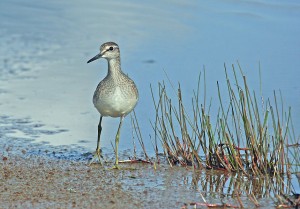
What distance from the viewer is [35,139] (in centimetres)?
905

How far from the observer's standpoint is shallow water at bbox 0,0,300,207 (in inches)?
383

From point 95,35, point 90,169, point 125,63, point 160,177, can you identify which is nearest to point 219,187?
point 160,177

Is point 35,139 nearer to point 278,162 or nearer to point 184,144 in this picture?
point 184,144

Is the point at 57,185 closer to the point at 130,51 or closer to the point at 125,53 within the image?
the point at 125,53

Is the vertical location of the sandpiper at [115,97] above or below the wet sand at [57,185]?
above

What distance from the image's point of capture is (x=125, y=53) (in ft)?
39.8

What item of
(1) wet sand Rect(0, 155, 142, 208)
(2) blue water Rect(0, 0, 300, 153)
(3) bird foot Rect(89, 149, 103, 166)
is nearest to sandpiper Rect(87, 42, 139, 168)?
(3) bird foot Rect(89, 149, 103, 166)

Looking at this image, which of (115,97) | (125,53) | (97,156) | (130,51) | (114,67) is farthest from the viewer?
(130,51)

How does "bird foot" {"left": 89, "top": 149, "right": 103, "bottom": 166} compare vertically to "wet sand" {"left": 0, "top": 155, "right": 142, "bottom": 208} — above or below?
above

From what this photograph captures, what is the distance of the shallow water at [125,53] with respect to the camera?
9719 millimetres

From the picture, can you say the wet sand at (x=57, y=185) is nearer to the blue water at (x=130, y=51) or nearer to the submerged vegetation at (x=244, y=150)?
the submerged vegetation at (x=244, y=150)

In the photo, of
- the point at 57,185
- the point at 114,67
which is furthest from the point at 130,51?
the point at 57,185

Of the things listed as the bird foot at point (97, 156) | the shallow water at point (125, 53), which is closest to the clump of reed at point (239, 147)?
the bird foot at point (97, 156)

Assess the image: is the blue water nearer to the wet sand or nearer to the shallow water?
the shallow water
